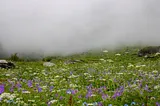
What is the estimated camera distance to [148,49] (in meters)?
71.8

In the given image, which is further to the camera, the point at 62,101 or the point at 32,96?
the point at 32,96

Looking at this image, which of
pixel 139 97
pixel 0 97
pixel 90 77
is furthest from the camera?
pixel 90 77

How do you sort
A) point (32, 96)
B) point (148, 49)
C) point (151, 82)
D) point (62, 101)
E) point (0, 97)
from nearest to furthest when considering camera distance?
point (0, 97) < point (62, 101) < point (32, 96) < point (151, 82) < point (148, 49)

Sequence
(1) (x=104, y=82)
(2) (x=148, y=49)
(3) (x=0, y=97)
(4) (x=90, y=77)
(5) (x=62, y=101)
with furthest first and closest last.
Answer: (2) (x=148, y=49) → (4) (x=90, y=77) → (1) (x=104, y=82) → (5) (x=62, y=101) → (3) (x=0, y=97)

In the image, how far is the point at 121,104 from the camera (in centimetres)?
743

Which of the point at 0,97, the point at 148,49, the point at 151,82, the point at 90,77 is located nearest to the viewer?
the point at 0,97

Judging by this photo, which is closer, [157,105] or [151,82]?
[157,105]

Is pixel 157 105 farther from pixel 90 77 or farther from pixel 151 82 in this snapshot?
pixel 90 77

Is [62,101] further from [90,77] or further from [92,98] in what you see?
[90,77]

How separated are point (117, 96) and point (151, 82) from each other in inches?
109

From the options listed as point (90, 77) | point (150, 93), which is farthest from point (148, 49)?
point (150, 93)

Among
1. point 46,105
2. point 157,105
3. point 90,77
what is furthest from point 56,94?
point 90,77

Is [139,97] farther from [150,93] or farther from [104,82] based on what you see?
[104,82]

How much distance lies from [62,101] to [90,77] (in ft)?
21.0
